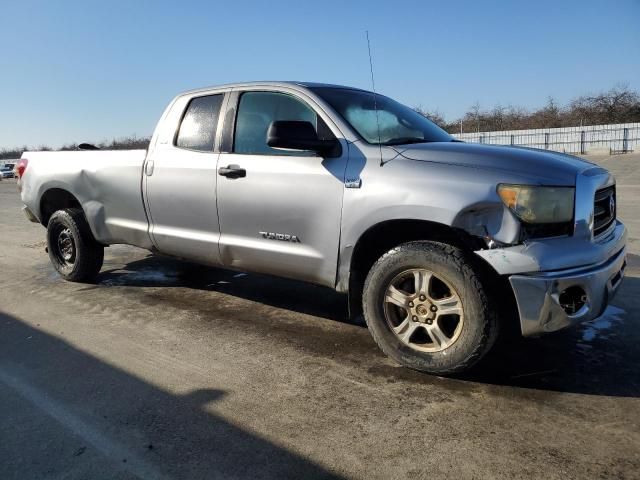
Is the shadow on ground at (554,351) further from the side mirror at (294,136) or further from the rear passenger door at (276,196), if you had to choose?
the side mirror at (294,136)

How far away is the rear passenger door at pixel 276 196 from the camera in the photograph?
3598 mm

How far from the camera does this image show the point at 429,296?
3197mm

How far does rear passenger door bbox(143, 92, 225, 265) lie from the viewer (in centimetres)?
431

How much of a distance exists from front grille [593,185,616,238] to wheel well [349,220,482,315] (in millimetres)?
809

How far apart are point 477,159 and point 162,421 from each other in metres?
2.31

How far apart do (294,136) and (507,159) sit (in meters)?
1.35

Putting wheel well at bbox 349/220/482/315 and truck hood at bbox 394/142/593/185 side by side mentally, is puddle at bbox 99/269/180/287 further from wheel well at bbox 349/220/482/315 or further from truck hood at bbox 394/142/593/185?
truck hood at bbox 394/142/593/185

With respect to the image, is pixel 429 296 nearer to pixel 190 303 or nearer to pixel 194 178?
pixel 194 178

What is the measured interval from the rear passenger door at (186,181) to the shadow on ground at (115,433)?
1.33 metres

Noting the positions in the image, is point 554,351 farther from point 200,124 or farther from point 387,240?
point 200,124

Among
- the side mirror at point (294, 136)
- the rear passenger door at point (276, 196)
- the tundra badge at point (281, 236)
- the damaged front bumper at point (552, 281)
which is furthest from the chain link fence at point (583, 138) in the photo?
the damaged front bumper at point (552, 281)

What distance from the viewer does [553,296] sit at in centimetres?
282

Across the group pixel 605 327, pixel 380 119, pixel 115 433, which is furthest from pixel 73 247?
pixel 605 327

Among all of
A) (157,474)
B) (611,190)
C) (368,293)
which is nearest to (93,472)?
(157,474)
